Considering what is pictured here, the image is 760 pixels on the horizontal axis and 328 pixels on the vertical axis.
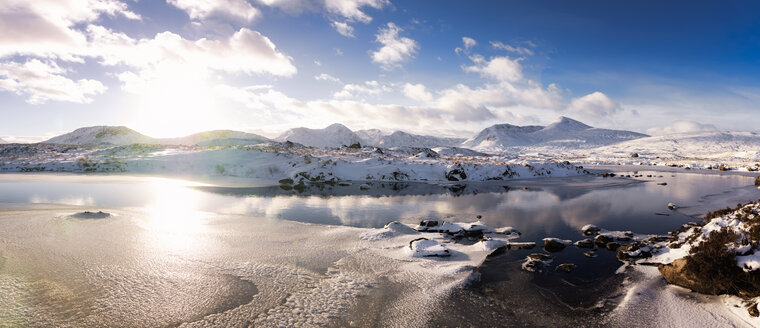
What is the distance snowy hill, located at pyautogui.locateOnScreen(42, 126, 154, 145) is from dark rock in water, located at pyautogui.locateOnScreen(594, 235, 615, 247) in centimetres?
18188

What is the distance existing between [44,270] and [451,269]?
34.9 feet

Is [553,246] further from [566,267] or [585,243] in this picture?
[566,267]

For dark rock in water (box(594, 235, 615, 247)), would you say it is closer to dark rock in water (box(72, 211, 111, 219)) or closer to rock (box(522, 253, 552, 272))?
rock (box(522, 253, 552, 272))

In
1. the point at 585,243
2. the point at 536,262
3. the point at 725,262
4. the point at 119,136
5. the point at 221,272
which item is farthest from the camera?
the point at 119,136

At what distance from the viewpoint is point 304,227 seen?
1461 centimetres

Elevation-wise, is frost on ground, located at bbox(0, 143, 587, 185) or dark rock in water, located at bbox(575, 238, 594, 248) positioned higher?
frost on ground, located at bbox(0, 143, 587, 185)

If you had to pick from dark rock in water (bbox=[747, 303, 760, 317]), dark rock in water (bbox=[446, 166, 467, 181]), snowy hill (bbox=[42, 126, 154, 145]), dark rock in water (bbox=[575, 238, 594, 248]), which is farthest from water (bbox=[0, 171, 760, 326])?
snowy hill (bbox=[42, 126, 154, 145])

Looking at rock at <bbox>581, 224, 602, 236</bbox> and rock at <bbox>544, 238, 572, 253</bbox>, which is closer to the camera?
rock at <bbox>544, 238, 572, 253</bbox>

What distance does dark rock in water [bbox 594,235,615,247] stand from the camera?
12898 mm

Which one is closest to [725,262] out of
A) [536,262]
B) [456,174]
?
[536,262]

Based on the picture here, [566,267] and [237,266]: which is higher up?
[237,266]

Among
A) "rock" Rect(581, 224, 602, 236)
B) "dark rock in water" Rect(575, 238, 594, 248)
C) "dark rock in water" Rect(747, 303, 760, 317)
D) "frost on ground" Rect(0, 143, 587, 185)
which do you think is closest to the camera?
"dark rock in water" Rect(747, 303, 760, 317)

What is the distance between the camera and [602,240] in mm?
13047

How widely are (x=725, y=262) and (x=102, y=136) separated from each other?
7944 inches
